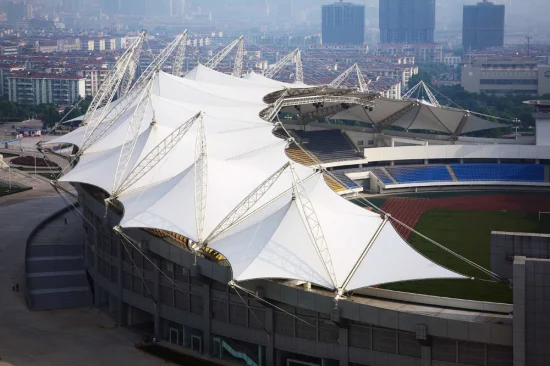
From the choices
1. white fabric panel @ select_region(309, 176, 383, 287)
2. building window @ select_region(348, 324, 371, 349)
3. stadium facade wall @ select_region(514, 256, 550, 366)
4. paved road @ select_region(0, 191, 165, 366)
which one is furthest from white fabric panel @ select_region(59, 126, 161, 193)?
stadium facade wall @ select_region(514, 256, 550, 366)

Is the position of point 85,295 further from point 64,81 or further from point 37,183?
point 64,81

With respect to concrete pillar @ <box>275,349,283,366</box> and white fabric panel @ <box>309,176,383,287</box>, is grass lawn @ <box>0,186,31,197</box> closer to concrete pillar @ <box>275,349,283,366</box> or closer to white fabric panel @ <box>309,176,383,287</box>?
white fabric panel @ <box>309,176,383,287</box>

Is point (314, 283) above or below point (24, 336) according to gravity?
above

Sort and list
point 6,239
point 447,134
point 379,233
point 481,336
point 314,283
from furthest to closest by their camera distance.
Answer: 1. point 447,134
2. point 6,239
3. point 379,233
4. point 314,283
5. point 481,336

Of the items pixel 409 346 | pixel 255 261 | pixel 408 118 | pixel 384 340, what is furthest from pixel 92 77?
pixel 409 346

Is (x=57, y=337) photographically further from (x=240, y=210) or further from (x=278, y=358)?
(x=278, y=358)

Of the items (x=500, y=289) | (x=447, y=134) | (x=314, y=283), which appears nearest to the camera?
(x=314, y=283)

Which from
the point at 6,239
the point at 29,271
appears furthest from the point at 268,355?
the point at 6,239
